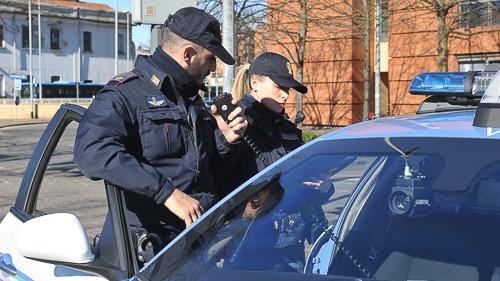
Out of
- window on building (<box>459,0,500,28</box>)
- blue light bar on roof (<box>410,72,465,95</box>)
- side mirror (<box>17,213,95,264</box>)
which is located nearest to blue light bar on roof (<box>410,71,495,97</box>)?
blue light bar on roof (<box>410,72,465,95</box>)

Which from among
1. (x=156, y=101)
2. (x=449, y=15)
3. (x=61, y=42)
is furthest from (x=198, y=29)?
(x=61, y=42)

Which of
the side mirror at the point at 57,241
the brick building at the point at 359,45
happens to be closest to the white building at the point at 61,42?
the brick building at the point at 359,45

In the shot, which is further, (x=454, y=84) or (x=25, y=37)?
(x=25, y=37)

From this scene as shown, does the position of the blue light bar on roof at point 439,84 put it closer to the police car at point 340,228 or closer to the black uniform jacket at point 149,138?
the police car at point 340,228

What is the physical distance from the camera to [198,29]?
8.87ft

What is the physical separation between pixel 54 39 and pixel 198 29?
205 feet

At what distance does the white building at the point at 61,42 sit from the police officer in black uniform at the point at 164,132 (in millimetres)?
56282

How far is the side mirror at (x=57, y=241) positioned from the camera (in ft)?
6.82

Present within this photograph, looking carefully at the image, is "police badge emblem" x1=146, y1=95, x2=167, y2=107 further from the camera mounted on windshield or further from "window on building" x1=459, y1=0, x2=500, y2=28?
"window on building" x1=459, y1=0, x2=500, y2=28

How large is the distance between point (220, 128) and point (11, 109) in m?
45.1

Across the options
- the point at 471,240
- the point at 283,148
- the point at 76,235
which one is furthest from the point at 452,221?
the point at 283,148

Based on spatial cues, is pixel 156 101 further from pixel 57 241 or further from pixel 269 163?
pixel 269 163

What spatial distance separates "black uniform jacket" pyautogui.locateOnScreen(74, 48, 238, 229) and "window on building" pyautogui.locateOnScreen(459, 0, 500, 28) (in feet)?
53.9

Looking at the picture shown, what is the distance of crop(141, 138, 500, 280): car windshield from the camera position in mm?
1906
